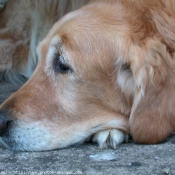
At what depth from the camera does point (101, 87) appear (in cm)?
331

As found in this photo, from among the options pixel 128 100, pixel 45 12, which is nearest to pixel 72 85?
pixel 128 100

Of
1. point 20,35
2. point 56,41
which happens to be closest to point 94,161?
point 56,41

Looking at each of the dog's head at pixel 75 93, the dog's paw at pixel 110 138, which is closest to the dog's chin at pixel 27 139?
the dog's head at pixel 75 93

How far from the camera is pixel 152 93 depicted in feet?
10.4

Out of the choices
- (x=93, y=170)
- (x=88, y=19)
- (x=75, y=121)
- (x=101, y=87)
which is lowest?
(x=93, y=170)

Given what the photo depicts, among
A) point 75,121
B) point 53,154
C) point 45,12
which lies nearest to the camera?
point 53,154

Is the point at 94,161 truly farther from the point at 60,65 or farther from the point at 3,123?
the point at 60,65

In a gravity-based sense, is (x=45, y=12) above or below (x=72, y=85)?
above

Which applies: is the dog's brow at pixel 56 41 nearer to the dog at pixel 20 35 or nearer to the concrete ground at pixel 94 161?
the concrete ground at pixel 94 161

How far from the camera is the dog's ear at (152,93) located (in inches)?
125

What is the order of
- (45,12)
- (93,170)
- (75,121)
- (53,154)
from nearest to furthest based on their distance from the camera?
(93,170) → (53,154) → (75,121) → (45,12)

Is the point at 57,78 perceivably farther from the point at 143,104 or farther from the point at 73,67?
the point at 143,104

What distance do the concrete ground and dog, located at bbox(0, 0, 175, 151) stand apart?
0.25 feet

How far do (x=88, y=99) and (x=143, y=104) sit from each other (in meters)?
0.38
